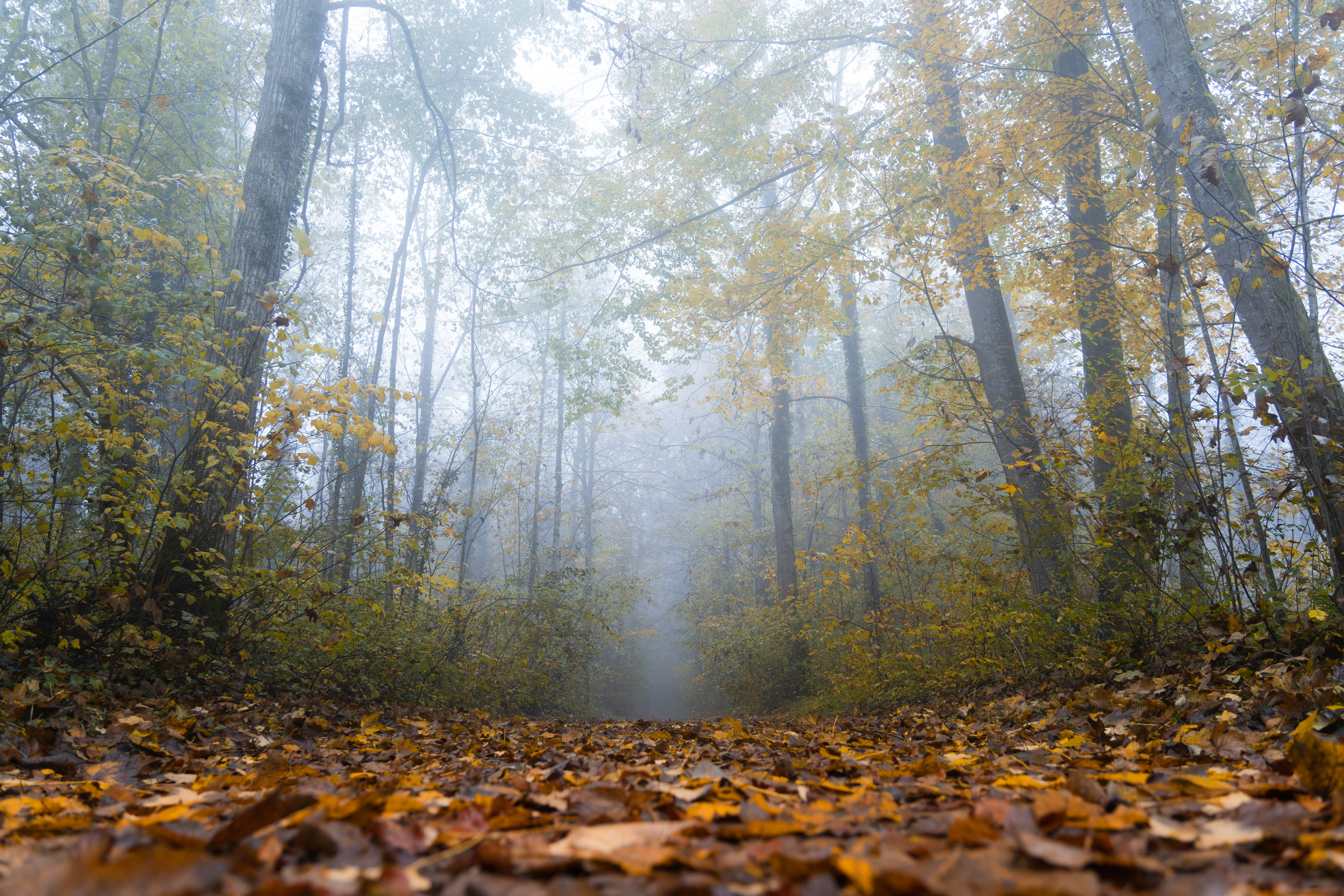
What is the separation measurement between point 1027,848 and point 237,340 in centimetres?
416

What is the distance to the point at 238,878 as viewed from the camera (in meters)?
0.80

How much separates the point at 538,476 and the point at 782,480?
27.4ft

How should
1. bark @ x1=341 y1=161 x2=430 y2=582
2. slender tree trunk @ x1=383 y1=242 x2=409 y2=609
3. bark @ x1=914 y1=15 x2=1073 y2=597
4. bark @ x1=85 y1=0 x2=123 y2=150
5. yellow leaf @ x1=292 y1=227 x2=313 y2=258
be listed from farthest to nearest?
1. bark @ x1=341 y1=161 x2=430 y2=582
2. bark @ x1=85 y1=0 x2=123 y2=150
3. slender tree trunk @ x1=383 y1=242 x2=409 y2=609
4. bark @ x1=914 y1=15 x2=1073 y2=597
5. yellow leaf @ x1=292 y1=227 x2=313 y2=258

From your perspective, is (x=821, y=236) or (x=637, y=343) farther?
(x=637, y=343)

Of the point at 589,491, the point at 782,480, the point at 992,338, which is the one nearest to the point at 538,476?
the point at 589,491

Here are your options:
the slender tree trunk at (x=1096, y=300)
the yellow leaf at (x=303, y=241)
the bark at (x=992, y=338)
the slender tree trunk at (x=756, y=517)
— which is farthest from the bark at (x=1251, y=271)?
the slender tree trunk at (x=756, y=517)

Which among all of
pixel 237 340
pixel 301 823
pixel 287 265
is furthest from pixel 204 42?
pixel 301 823

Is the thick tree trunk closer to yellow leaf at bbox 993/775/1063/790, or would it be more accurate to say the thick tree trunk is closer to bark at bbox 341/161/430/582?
yellow leaf at bbox 993/775/1063/790

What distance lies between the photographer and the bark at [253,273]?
3.78 metres

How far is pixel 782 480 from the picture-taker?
12.4 m

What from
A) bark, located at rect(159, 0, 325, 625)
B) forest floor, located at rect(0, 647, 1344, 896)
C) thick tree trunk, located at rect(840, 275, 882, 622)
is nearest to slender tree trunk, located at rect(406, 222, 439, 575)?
bark, located at rect(159, 0, 325, 625)

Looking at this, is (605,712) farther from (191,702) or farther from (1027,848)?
(1027,848)

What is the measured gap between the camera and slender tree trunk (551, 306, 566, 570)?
15609 millimetres

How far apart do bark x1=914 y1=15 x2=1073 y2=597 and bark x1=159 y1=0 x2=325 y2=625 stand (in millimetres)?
5006
